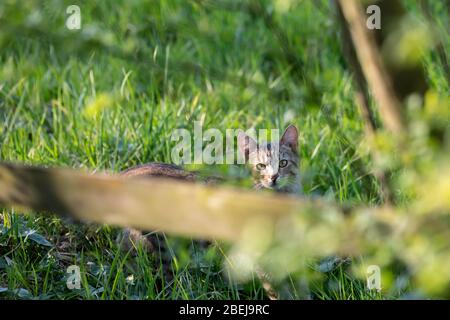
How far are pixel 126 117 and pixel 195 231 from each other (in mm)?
2666

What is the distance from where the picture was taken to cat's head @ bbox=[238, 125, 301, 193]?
412 centimetres

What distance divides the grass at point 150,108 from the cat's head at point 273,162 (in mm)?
145

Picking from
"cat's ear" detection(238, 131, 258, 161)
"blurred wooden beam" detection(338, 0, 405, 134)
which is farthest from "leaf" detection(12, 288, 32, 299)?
"blurred wooden beam" detection(338, 0, 405, 134)

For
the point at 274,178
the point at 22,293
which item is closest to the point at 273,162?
the point at 274,178

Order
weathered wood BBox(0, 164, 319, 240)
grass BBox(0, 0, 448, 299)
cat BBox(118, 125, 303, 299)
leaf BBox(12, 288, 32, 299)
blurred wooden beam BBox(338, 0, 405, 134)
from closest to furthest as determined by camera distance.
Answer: weathered wood BBox(0, 164, 319, 240), blurred wooden beam BBox(338, 0, 405, 134), leaf BBox(12, 288, 32, 299), grass BBox(0, 0, 448, 299), cat BBox(118, 125, 303, 299)

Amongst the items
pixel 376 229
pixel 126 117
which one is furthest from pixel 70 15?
pixel 376 229

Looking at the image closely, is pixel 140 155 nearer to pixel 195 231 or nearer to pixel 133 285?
pixel 133 285

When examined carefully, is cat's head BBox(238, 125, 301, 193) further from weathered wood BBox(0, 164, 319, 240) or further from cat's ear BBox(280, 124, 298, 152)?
weathered wood BBox(0, 164, 319, 240)

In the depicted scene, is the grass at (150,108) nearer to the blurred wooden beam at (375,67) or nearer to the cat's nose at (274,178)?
the cat's nose at (274,178)

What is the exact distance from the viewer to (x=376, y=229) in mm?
1939

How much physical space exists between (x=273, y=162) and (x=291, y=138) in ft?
0.66

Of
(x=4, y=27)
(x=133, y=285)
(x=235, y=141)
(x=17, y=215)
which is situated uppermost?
(x=4, y=27)

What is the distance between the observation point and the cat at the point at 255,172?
386cm

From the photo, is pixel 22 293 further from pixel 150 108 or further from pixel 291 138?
pixel 150 108
